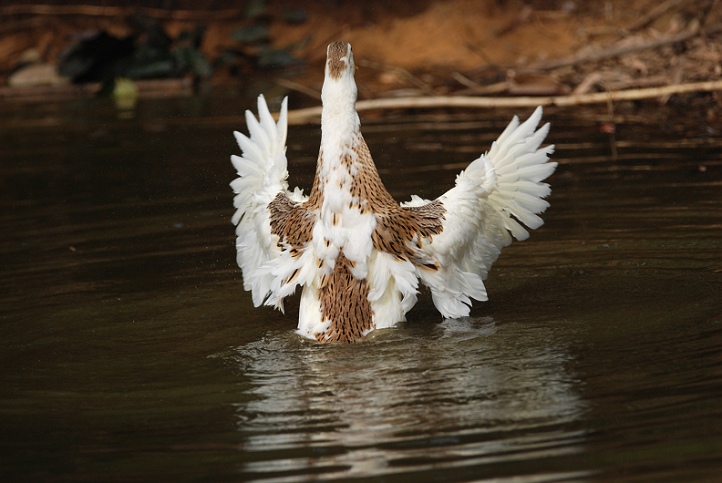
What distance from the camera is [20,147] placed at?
40.6 ft

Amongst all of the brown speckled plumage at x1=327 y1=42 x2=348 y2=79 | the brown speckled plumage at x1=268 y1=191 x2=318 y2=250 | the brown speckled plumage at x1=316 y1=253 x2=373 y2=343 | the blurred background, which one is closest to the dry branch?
the blurred background

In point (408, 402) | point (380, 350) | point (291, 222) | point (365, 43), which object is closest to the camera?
point (408, 402)

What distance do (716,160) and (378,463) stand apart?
6190 mm

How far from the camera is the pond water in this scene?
4.31m

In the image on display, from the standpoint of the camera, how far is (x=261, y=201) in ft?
21.1

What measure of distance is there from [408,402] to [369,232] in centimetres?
124

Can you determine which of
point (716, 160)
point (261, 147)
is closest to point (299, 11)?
point (716, 160)

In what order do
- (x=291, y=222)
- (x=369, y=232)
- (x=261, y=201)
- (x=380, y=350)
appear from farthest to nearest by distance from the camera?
1. (x=261, y=201)
2. (x=291, y=222)
3. (x=369, y=232)
4. (x=380, y=350)

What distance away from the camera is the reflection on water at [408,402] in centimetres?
424

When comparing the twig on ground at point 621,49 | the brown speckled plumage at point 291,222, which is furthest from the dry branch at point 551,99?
the brown speckled plumage at point 291,222

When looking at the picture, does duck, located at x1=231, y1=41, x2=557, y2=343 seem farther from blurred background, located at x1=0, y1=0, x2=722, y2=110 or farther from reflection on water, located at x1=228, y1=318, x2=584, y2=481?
blurred background, located at x1=0, y1=0, x2=722, y2=110

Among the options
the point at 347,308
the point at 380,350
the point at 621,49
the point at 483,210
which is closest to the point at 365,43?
the point at 621,49

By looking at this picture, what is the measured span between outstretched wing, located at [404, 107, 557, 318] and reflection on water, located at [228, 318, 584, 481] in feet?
0.75

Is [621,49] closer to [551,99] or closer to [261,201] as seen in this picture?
[551,99]
